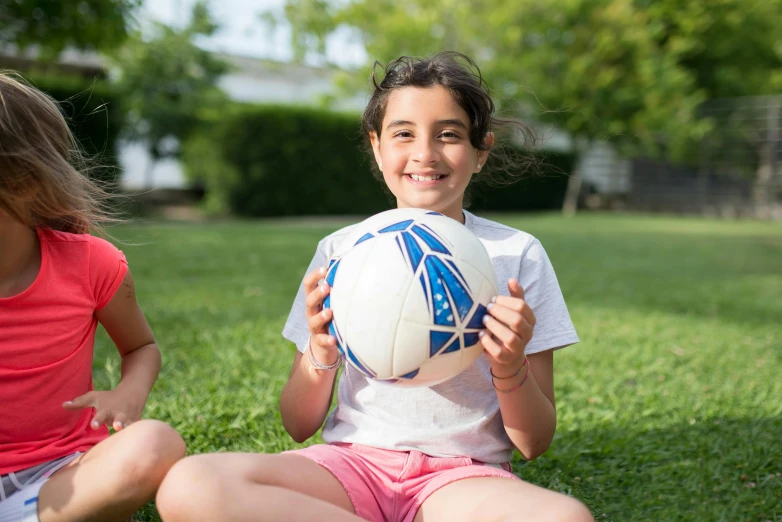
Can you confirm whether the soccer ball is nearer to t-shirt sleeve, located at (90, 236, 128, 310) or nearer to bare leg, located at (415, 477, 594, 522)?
bare leg, located at (415, 477, 594, 522)

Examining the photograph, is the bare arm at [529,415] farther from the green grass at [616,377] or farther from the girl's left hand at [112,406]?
Answer: the girl's left hand at [112,406]

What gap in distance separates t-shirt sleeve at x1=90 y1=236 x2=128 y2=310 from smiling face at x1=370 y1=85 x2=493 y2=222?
831mm

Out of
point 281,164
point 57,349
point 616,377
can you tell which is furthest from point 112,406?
point 281,164

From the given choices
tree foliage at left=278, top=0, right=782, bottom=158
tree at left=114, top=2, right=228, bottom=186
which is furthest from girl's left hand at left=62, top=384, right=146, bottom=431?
tree foliage at left=278, top=0, right=782, bottom=158

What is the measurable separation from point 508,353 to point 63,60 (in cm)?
2265

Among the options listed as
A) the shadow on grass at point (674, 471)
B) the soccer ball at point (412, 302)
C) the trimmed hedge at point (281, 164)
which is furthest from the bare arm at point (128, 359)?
the trimmed hedge at point (281, 164)

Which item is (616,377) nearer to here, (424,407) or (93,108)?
(424,407)

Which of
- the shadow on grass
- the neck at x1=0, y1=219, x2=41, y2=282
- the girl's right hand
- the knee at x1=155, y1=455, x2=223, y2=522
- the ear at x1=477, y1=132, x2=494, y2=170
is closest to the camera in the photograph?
the knee at x1=155, y1=455, x2=223, y2=522

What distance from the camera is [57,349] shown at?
1.96m

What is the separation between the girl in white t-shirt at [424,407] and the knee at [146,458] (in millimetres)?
94

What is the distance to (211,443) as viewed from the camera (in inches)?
111

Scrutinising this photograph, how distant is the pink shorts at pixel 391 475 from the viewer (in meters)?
1.88

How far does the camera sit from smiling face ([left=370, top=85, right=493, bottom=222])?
2.13 metres

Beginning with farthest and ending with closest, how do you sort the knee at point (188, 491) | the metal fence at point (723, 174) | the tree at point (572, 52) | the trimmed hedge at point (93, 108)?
the metal fence at point (723, 174) → the tree at point (572, 52) → the trimmed hedge at point (93, 108) → the knee at point (188, 491)
